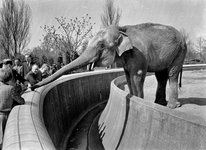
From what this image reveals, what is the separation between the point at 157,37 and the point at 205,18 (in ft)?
6.08

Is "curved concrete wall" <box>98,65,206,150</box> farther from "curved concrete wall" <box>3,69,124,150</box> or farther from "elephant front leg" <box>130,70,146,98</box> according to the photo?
"curved concrete wall" <box>3,69,124,150</box>

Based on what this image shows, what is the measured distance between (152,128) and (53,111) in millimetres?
3058

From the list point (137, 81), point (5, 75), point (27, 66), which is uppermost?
A: point (5, 75)

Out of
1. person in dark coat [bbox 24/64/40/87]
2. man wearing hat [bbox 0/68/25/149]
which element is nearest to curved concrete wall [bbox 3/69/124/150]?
man wearing hat [bbox 0/68/25/149]

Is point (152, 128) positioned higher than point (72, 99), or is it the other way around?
point (152, 128)

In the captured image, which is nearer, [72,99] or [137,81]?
[137,81]

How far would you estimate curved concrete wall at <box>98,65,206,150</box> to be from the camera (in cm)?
241

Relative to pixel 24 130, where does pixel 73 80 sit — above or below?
below

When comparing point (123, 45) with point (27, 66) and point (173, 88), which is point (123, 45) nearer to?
point (173, 88)

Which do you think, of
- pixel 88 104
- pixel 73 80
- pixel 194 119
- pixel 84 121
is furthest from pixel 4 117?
pixel 88 104

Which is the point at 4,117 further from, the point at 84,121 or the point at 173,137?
the point at 84,121

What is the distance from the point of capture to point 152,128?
3195 millimetres

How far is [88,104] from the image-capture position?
34.4 feet

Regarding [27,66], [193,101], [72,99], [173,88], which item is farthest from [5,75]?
[193,101]
